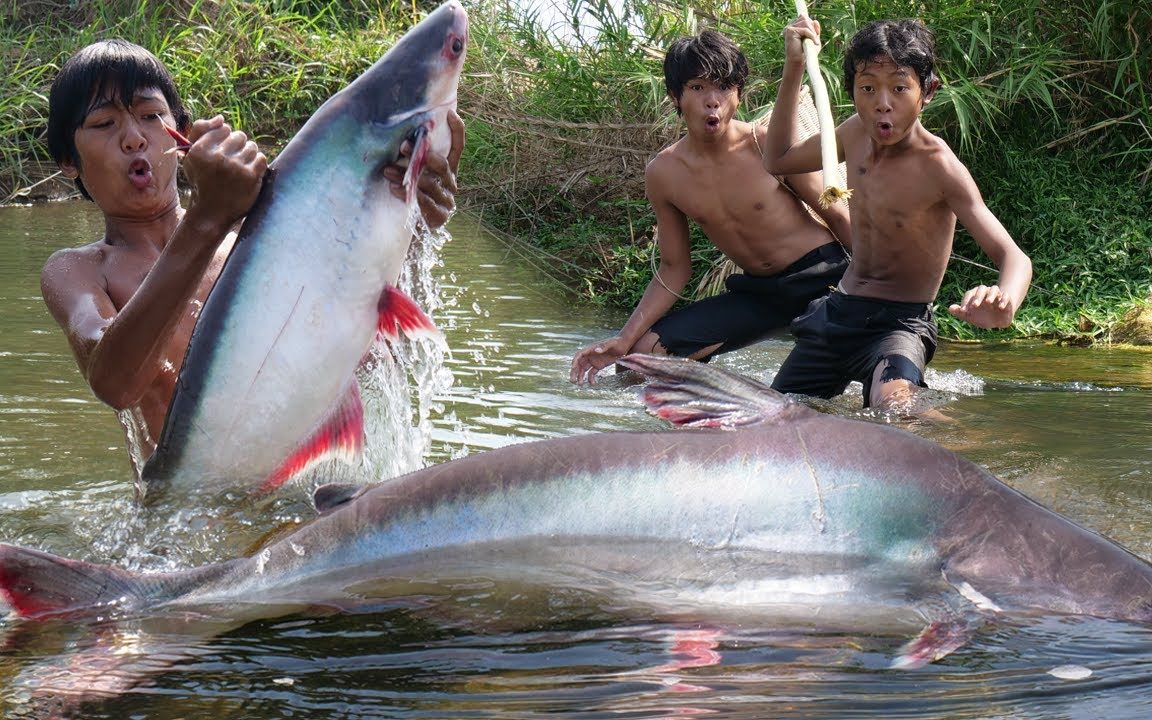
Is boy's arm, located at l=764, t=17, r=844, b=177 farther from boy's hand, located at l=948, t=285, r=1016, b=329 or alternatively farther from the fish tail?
the fish tail

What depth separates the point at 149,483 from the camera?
311 centimetres

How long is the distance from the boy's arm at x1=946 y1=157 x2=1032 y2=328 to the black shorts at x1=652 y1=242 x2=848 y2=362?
1.07 meters

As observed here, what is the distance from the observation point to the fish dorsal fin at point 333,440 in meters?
3.15

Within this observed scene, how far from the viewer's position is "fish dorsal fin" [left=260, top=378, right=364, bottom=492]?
315 cm

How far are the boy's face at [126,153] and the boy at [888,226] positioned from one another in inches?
104

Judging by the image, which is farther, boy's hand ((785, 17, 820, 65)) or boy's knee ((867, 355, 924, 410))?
boy's hand ((785, 17, 820, 65))

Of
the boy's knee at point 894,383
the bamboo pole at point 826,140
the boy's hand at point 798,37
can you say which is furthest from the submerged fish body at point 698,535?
the boy's hand at point 798,37

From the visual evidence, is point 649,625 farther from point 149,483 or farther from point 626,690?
point 149,483

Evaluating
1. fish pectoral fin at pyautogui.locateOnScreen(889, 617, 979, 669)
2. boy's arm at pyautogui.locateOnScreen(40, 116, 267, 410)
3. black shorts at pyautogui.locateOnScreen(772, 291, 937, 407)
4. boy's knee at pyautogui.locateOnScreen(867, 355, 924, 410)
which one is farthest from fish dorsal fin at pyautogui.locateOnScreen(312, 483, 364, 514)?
black shorts at pyautogui.locateOnScreen(772, 291, 937, 407)

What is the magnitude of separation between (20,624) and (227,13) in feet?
40.3

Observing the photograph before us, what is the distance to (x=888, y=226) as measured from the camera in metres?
5.20

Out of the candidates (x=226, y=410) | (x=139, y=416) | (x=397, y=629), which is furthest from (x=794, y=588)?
(x=139, y=416)

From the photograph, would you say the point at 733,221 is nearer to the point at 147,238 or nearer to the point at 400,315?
the point at 147,238

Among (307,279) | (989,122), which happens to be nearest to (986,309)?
(307,279)
